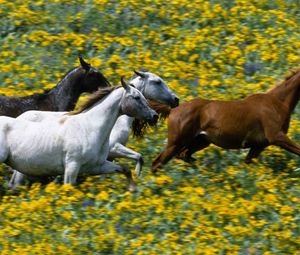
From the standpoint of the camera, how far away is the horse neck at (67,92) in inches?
603

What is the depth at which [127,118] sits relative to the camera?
580 inches

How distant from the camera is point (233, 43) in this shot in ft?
62.7

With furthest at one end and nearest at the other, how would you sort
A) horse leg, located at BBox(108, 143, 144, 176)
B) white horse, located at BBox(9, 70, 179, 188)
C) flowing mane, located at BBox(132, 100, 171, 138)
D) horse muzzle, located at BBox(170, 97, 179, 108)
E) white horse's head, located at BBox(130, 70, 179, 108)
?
horse muzzle, located at BBox(170, 97, 179, 108), white horse's head, located at BBox(130, 70, 179, 108), flowing mane, located at BBox(132, 100, 171, 138), horse leg, located at BBox(108, 143, 144, 176), white horse, located at BBox(9, 70, 179, 188)

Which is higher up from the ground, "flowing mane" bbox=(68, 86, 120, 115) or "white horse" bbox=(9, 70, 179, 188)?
"flowing mane" bbox=(68, 86, 120, 115)

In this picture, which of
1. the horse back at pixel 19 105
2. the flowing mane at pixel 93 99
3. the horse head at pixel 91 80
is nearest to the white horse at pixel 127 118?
the flowing mane at pixel 93 99

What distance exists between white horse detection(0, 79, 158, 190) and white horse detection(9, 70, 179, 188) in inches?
8.9

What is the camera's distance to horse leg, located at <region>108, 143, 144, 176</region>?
14.4m

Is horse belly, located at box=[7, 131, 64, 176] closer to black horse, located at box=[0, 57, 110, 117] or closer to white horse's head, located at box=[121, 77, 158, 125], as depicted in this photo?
white horse's head, located at box=[121, 77, 158, 125]

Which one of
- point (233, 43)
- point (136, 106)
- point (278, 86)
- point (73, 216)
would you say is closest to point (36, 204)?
point (73, 216)

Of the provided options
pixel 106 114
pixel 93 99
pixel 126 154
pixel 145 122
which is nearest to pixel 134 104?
pixel 106 114

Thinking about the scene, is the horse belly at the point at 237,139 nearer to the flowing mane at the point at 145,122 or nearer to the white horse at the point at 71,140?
the flowing mane at the point at 145,122

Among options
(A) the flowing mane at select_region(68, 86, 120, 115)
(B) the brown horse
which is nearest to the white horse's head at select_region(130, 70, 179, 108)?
(B) the brown horse

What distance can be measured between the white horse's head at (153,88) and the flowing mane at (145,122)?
0.09m

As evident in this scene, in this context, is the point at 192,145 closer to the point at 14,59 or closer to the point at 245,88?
the point at 245,88
